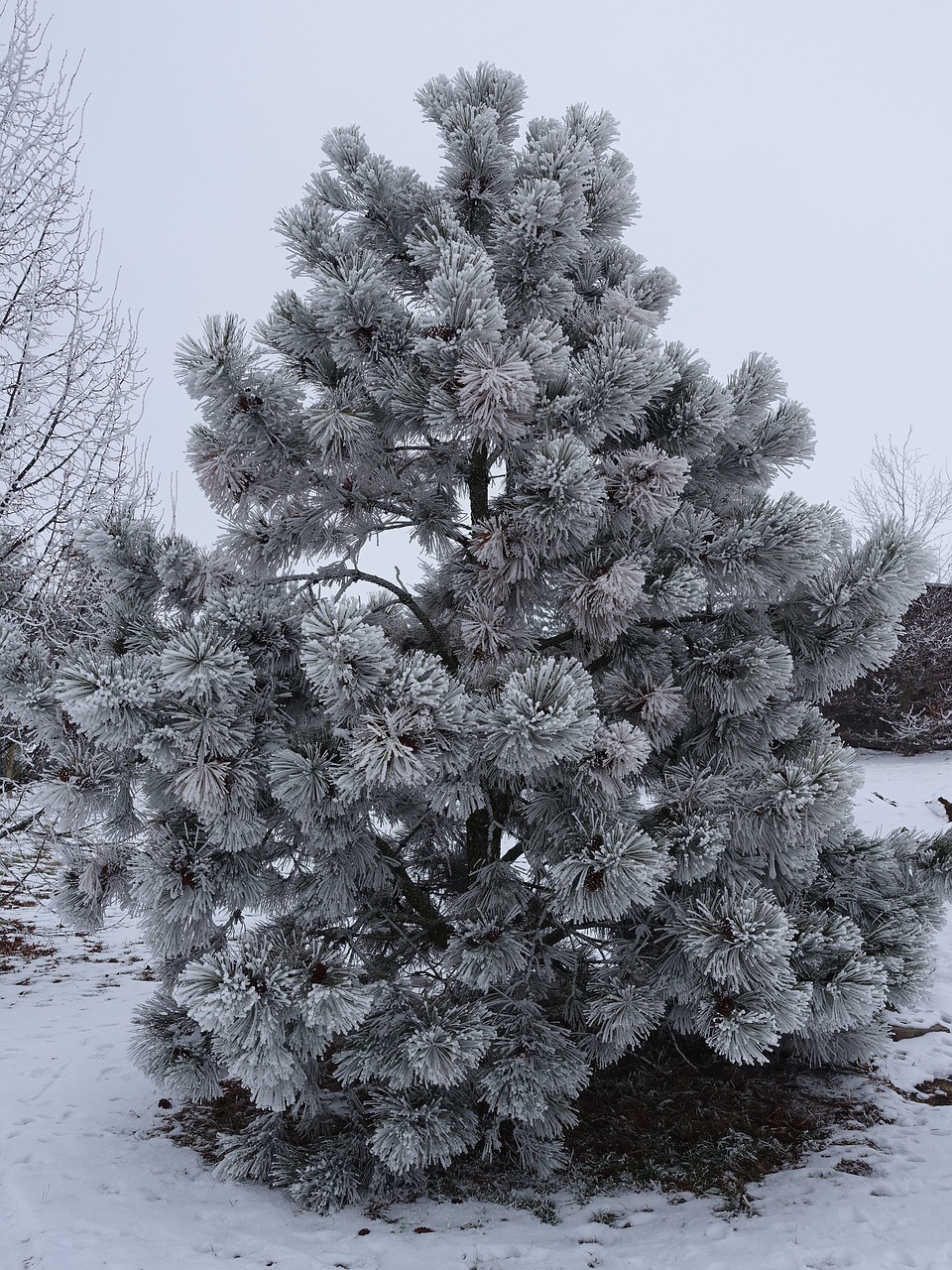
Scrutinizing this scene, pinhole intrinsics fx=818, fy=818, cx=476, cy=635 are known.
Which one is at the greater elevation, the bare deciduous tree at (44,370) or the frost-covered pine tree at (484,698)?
the bare deciduous tree at (44,370)

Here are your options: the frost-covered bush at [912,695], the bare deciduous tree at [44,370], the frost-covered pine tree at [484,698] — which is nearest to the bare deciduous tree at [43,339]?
the bare deciduous tree at [44,370]

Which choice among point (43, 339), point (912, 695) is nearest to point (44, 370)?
point (43, 339)

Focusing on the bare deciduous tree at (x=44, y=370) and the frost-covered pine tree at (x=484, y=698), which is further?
the bare deciduous tree at (x=44, y=370)

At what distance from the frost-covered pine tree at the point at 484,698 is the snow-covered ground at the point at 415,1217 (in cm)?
26

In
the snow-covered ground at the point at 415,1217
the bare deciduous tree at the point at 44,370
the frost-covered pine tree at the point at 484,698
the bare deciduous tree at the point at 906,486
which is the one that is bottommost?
the snow-covered ground at the point at 415,1217

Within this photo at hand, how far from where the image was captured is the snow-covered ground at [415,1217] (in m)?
3.13

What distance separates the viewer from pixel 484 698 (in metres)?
2.82

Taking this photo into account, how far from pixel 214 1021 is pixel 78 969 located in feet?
19.1

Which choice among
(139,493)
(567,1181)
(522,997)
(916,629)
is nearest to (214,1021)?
(522,997)

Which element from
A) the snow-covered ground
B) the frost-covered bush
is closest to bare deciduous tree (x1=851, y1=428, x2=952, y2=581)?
the frost-covered bush

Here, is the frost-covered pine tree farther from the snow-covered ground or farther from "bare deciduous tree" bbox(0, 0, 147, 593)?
"bare deciduous tree" bbox(0, 0, 147, 593)

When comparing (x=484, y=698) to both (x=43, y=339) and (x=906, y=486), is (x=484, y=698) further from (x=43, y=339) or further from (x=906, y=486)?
(x=906, y=486)

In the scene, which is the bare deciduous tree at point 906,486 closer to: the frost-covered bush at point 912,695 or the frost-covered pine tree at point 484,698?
the frost-covered bush at point 912,695

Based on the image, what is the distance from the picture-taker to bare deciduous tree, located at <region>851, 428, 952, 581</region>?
55.7 ft
